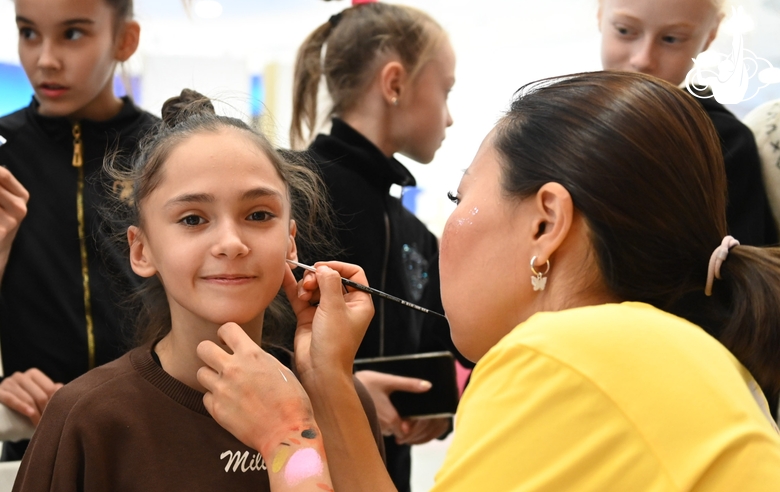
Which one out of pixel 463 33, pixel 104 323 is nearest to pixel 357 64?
pixel 104 323

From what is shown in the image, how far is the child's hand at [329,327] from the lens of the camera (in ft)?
3.57

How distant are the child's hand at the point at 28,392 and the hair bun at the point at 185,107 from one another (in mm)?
469

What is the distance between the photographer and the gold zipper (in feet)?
4.83

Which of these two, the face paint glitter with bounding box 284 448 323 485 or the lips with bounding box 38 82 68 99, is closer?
the face paint glitter with bounding box 284 448 323 485

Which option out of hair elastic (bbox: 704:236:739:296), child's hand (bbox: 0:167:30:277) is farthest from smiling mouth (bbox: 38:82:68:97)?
hair elastic (bbox: 704:236:739:296)

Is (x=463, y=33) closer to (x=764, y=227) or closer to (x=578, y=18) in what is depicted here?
(x=578, y=18)

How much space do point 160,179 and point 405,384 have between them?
2.28ft

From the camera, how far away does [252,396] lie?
956mm

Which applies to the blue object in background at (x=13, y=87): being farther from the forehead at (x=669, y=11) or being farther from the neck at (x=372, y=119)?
the forehead at (x=669, y=11)

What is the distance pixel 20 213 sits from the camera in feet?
4.46

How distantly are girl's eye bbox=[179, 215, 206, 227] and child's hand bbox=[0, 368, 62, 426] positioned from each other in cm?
41

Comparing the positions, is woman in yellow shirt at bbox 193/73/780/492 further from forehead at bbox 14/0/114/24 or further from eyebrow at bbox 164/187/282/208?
forehead at bbox 14/0/114/24

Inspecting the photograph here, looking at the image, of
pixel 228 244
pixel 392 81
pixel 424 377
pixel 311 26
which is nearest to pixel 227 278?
pixel 228 244

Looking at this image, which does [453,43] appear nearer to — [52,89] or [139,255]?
[52,89]
